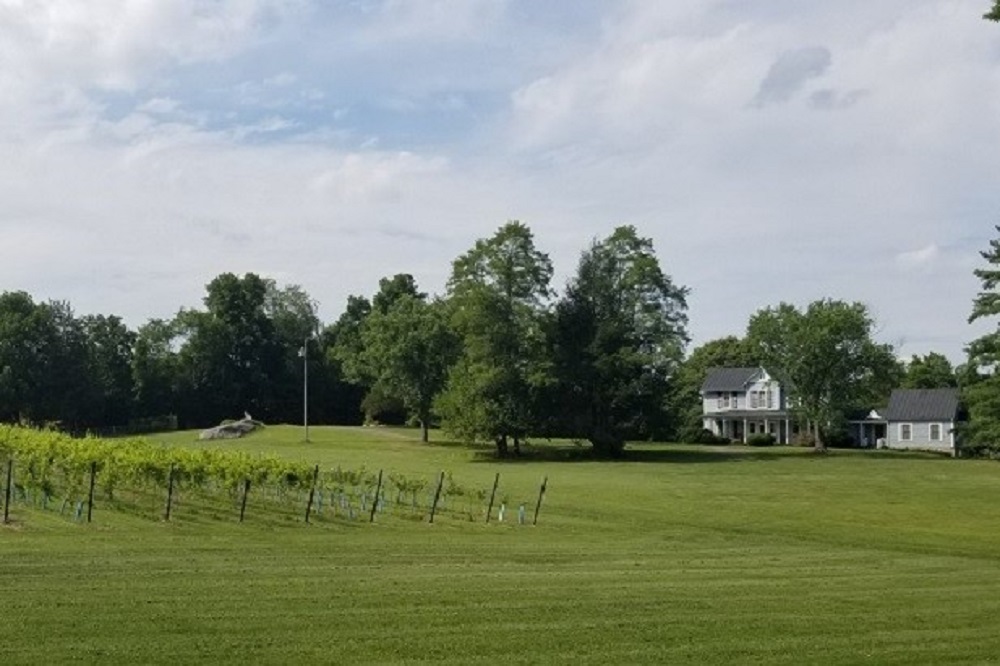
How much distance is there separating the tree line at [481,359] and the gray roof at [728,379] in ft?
19.7

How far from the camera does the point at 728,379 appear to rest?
107m

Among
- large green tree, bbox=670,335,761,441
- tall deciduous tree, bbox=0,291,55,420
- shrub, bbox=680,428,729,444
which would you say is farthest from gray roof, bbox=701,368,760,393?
tall deciduous tree, bbox=0,291,55,420

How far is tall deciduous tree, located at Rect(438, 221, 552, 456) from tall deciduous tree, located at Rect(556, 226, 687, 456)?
201 centimetres

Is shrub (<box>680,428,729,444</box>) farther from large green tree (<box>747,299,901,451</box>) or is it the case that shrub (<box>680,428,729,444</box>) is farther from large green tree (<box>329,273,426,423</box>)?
large green tree (<box>329,273,426,423</box>)

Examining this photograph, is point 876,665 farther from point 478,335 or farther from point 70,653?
point 478,335

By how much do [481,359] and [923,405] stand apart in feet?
136

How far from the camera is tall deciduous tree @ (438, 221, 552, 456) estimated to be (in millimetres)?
74263

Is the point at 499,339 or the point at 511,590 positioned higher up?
the point at 499,339

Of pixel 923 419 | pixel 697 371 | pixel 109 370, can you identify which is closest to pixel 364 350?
pixel 109 370

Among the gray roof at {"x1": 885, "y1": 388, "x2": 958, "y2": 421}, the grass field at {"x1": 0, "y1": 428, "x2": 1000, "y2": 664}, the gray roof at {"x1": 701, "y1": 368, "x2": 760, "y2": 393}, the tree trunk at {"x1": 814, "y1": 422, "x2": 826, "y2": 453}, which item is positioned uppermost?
the gray roof at {"x1": 701, "y1": 368, "x2": 760, "y2": 393}

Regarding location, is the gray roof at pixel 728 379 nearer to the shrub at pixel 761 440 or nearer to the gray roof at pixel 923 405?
the shrub at pixel 761 440

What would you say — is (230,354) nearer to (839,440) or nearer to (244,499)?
(839,440)

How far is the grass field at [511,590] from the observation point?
14055mm

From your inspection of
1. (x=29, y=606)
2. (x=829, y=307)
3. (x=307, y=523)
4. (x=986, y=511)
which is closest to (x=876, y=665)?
(x=29, y=606)
